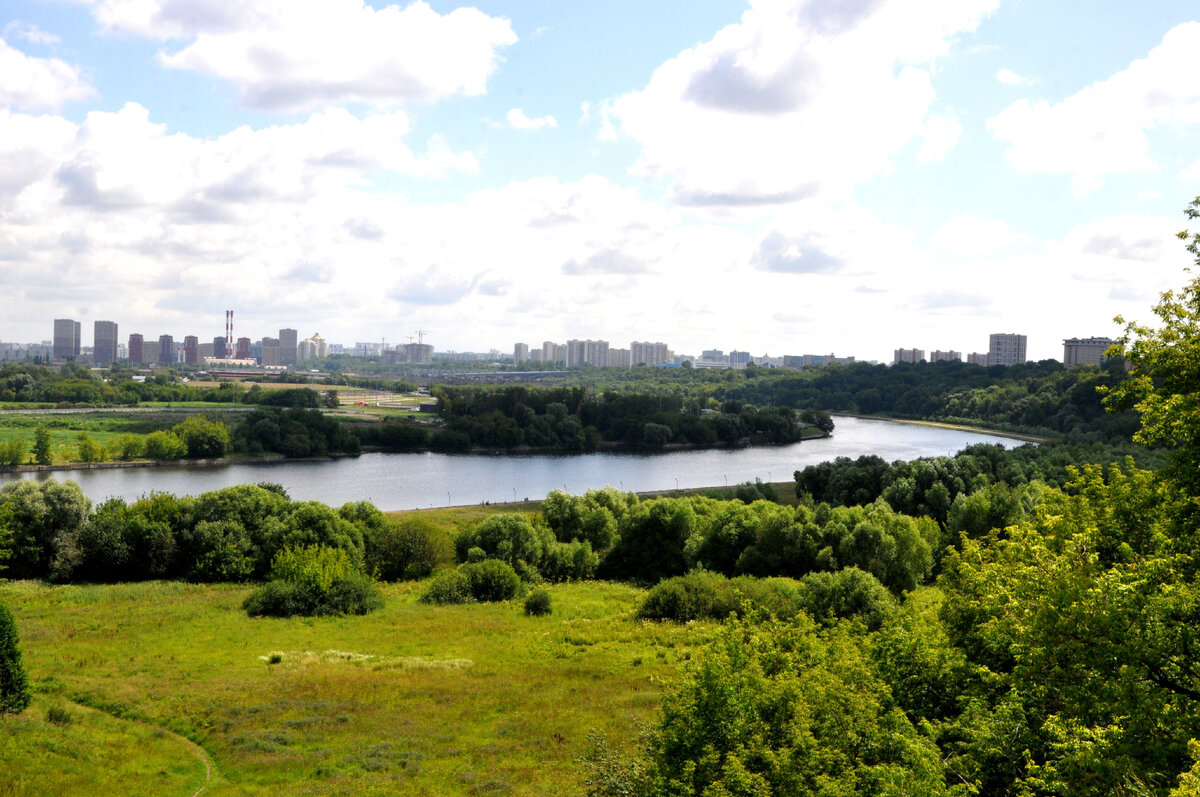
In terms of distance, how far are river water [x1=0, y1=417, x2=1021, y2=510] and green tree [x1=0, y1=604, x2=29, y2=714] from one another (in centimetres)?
3485

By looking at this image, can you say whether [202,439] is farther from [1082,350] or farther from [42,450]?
[1082,350]

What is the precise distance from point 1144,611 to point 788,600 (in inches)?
632

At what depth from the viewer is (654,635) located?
2325 cm

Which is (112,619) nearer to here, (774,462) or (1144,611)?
(1144,611)

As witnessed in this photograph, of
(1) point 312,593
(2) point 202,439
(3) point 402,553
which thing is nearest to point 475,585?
(1) point 312,593

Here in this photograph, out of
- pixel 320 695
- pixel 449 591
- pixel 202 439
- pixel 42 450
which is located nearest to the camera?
pixel 320 695

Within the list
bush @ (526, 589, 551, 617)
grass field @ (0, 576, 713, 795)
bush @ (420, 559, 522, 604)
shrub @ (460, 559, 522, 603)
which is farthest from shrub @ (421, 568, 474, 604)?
bush @ (526, 589, 551, 617)

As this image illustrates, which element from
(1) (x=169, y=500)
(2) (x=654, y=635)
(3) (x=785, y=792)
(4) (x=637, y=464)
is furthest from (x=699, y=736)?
(4) (x=637, y=464)

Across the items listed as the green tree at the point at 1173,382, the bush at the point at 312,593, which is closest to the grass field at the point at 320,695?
the bush at the point at 312,593

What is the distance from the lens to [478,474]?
71.7 m

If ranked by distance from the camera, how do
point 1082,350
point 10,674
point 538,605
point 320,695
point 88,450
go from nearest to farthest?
point 10,674
point 320,695
point 538,605
point 88,450
point 1082,350

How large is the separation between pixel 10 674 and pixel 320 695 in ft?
18.0

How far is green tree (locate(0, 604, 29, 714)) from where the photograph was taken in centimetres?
1450

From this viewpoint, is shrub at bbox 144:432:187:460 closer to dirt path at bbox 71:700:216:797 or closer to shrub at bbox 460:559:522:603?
shrub at bbox 460:559:522:603
